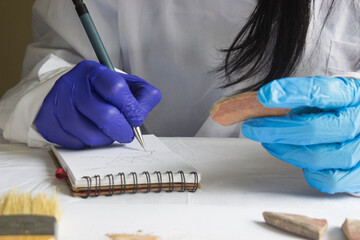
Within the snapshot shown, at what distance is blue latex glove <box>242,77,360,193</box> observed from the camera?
531mm

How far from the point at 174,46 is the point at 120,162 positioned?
0.53m

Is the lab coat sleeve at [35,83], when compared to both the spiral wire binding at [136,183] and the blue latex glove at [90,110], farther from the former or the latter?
the spiral wire binding at [136,183]

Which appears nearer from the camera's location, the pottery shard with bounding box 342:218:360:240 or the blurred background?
the pottery shard with bounding box 342:218:360:240

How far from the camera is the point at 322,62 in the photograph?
1006 mm

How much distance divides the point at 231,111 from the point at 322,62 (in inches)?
22.0

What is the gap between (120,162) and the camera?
0.67 metres

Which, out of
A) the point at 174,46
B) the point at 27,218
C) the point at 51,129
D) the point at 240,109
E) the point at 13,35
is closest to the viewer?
the point at 27,218

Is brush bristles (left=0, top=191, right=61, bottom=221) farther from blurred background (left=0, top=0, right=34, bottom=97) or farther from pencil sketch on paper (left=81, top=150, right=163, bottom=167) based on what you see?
blurred background (left=0, top=0, right=34, bottom=97)

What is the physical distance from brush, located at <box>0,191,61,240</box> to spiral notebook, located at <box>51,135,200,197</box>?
0.10 m

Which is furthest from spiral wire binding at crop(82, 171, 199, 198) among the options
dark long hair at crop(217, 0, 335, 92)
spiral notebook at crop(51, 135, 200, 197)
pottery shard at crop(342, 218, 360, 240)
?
dark long hair at crop(217, 0, 335, 92)

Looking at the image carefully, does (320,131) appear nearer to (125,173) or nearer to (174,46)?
(125,173)

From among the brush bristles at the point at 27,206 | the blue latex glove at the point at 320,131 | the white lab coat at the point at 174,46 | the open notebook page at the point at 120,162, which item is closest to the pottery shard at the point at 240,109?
the blue latex glove at the point at 320,131

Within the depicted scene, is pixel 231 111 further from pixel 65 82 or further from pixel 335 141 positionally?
pixel 65 82

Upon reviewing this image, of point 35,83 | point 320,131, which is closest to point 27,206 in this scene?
point 320,131
